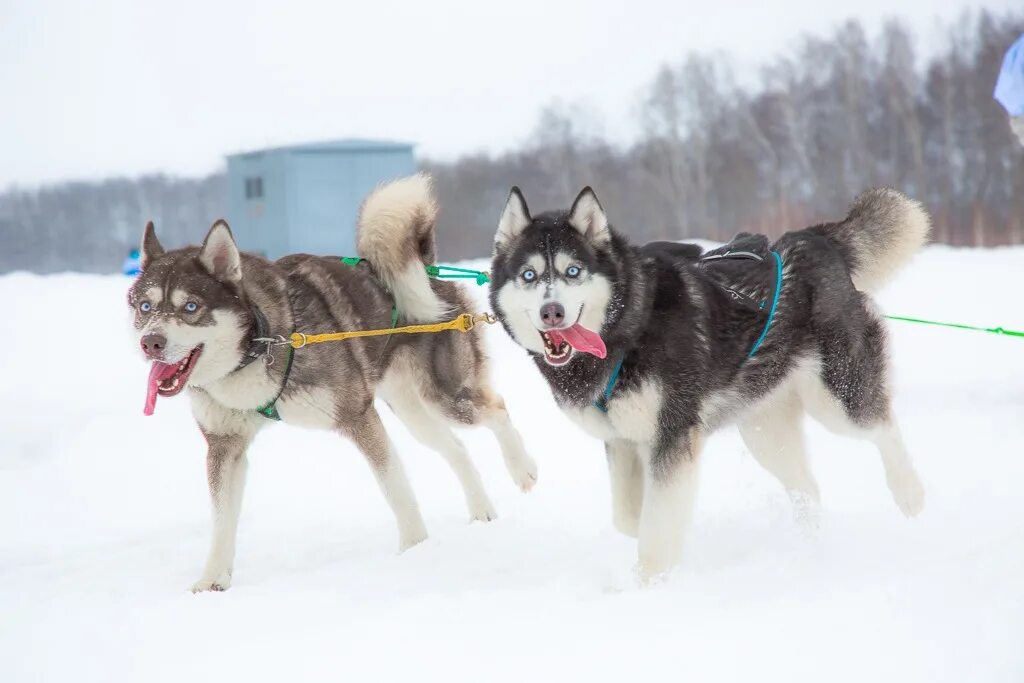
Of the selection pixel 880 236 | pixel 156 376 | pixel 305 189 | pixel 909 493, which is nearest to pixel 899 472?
pixel 909 493

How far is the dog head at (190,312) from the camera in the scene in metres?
2.82

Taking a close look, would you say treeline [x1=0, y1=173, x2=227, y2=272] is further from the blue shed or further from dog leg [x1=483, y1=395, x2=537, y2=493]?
dog leg [x1=483, y1=395, x2=537, y2=493]

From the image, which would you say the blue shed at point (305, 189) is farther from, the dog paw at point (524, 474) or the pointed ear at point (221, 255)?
the pointed ear at point (221, 255)

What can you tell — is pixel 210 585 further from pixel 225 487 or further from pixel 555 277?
pixel 555 277

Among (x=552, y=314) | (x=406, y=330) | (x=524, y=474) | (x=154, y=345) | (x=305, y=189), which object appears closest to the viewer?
(x=552, y=314)

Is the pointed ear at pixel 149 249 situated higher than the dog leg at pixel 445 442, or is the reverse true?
the pointed ear at pixel 149 249

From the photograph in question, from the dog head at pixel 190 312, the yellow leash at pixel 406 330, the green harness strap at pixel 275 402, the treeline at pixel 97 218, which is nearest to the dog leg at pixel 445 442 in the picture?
the yellow leash at pixel 406 330

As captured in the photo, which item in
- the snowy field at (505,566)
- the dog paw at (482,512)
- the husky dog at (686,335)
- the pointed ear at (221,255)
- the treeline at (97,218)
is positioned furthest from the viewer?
the treeline at (97,218)

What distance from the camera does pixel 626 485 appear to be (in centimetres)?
288

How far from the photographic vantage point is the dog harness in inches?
103

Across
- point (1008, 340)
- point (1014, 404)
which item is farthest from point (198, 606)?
point (1008, 340)

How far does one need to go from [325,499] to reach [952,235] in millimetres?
9273

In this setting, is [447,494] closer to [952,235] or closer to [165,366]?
[165,366]

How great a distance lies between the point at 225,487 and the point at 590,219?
1503mm
